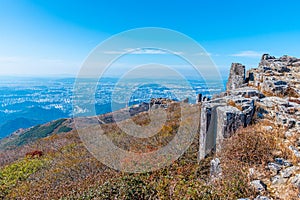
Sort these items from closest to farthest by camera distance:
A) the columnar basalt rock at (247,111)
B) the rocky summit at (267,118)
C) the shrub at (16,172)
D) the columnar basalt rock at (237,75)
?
the rocky summit at (267,118)
the columnar basalt rock at (247,111)
the shrub at (16,172)
the columnar basalt rock at (237,75)

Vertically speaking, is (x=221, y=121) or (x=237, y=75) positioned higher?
(x=237, y=75)

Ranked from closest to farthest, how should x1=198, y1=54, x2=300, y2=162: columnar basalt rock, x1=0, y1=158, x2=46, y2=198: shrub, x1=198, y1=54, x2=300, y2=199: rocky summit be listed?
x1=198, y1=54, x2=300, y2=199: rocky summit, x1=198, y1=54, x2=300, y2=162: columnar basalt rock, x1=0, y1=158, x2=46, y2=198: shrub

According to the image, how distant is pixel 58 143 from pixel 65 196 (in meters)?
13.8

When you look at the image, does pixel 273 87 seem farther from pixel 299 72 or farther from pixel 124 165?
pixel 124 165

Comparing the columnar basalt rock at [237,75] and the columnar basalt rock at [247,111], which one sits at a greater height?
the columnar basalt rock at [237,75]

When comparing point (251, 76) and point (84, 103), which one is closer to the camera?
point (84, 103)

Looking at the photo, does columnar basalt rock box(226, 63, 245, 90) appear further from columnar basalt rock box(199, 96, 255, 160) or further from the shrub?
the shrub

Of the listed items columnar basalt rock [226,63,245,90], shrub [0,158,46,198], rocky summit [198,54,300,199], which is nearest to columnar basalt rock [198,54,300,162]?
rocky summit [198,54,300,199]

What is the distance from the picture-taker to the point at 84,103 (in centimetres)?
1305

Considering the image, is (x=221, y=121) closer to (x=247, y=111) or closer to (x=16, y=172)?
(x=247, y=111)

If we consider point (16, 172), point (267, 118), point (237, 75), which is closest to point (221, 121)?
point (267, 118)

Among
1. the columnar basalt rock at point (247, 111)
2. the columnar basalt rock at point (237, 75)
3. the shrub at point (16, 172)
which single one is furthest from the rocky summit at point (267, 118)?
the shrub at point (16, 172)

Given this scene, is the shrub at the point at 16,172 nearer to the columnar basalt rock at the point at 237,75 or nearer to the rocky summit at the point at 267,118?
the rocky summit at the point at 267,118

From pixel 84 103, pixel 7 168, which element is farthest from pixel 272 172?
pixel 7 168
